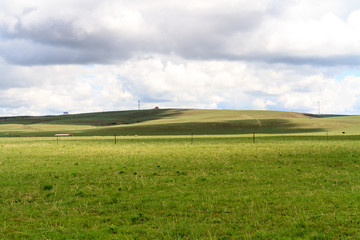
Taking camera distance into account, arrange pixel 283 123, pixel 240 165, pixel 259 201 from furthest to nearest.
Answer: pixel 283 123 < pixel 240 165 < pixel 259 201

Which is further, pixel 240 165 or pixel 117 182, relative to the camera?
pixel 240 165

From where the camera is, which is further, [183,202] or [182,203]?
[183,202]

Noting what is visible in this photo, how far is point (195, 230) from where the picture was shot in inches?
411

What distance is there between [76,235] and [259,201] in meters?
7.30

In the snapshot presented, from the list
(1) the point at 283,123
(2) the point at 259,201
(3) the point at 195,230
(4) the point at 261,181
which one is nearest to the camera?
(3) the point at 195,230

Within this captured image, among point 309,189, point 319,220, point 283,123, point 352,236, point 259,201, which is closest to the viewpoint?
point 352,236

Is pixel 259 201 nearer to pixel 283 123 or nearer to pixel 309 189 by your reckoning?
pixel 309 189

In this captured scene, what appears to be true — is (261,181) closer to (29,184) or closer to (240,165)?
(240,165)

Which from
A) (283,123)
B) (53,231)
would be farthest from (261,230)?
(283,123)

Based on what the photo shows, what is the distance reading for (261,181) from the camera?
718 inches

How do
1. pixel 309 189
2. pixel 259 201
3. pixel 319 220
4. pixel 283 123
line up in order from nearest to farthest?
pixel 319 220, pixel 259 201, pixel 309 189, pixel 283 123

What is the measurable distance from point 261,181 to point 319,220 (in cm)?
703

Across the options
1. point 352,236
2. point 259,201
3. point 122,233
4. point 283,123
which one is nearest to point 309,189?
point 259,201

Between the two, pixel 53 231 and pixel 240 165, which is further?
pixel 240 165
